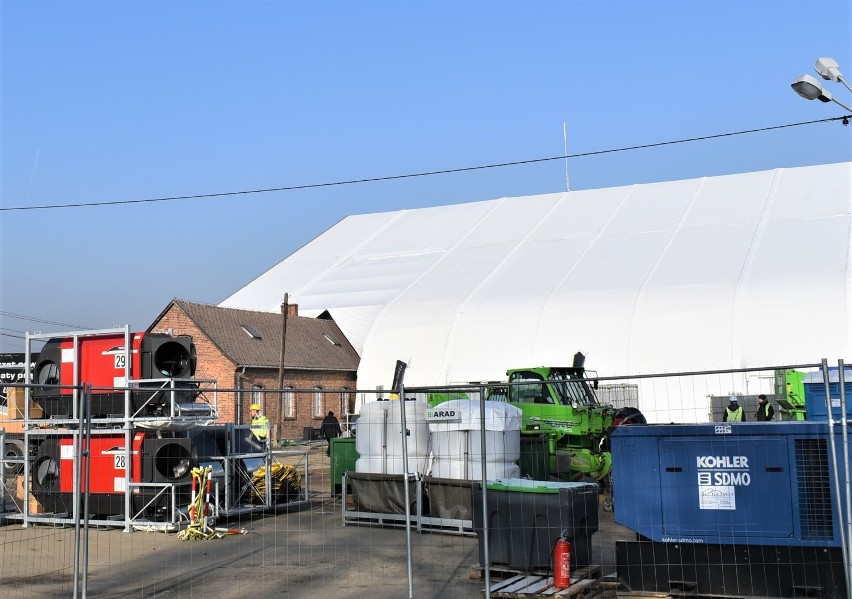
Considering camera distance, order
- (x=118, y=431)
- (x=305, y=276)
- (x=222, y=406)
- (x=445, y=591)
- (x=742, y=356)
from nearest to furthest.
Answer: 1. (x=445, y=591)
2. (x=118, y=431)
3. (x=742, y=356)
4. (x=222, y=406)
5. (x=305, y=276)

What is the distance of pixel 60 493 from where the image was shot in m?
16.1

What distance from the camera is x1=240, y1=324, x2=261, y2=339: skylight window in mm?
42094

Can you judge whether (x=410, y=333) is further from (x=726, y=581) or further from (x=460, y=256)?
(x=726, y=581)

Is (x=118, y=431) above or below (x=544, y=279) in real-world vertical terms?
below

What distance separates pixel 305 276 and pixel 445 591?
43.1 m

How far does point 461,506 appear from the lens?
566 inches

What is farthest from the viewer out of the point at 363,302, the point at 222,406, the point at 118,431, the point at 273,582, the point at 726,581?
the point at 363,302

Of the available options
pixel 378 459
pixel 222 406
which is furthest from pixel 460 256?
pixel 378 459

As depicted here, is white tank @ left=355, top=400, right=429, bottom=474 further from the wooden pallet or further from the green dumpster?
the wooden pallet

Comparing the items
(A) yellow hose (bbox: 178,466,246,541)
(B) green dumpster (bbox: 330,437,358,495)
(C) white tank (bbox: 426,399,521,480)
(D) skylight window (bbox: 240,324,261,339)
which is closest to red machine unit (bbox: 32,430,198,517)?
(A) yellow hose (bbox: 178,466,246,541)

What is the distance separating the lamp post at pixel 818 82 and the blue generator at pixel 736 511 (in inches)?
209

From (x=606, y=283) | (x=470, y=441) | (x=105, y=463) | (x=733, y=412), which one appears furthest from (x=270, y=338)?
(x=470, y=441)

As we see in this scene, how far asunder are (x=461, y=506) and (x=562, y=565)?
15.6ft

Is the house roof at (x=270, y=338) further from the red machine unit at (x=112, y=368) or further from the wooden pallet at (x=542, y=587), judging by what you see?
the wooden pallet at (x=542, y=587)
